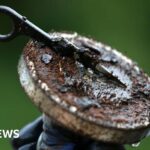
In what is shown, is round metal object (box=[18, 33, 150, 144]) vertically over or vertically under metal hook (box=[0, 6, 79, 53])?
under

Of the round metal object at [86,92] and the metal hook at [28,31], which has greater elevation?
the metal hook at [28,31]

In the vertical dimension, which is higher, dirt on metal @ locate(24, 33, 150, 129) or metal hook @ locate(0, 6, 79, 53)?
metal hook @ locate(0, 6, 79, 53)

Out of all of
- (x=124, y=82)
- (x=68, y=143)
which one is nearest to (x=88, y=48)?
(x=124, y=82)

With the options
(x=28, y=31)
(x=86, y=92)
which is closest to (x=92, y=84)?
(x=86, y=92)

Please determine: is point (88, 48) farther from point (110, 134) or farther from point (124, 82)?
point (110, 134)

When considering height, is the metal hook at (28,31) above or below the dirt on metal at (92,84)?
above

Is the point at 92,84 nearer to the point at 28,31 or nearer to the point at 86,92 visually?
the point at 86,92

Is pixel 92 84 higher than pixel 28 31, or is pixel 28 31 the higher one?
pixel 28 31

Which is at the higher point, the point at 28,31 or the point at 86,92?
the point at 28,31
